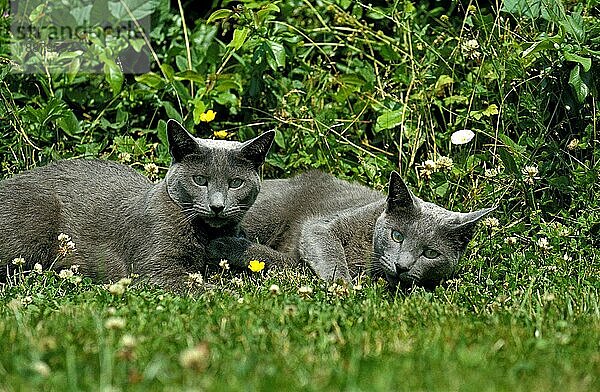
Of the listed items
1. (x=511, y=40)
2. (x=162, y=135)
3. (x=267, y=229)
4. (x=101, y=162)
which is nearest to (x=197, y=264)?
(x=267, y=229)

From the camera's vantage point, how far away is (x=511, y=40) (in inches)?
177

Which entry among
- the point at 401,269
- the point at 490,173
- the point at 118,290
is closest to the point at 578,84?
the point at 490,173

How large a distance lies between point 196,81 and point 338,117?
33.4 inches

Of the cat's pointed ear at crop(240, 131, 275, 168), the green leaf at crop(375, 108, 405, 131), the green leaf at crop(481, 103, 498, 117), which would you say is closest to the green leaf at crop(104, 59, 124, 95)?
the cat's pointed ear at crop(240, 131, 275, 168)

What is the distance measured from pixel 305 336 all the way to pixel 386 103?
2.71m

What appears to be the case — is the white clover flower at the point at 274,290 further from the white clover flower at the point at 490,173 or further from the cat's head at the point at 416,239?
the white clover flower at the point at 490,173

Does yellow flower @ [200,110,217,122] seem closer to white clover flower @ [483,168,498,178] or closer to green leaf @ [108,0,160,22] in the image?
green leaf @ [108,0,160,22]

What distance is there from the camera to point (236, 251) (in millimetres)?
3875

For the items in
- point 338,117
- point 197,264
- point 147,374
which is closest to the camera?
point 147,374

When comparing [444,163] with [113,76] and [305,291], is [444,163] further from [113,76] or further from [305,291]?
[113,76]

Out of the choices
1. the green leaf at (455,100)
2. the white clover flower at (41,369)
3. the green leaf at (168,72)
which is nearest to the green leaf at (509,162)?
the green leaf at (455,100)

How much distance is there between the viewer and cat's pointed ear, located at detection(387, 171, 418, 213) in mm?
3697

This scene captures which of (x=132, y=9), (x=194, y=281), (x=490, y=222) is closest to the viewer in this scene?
(x=194, y=281)

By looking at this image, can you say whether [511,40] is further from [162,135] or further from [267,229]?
[162,135]
